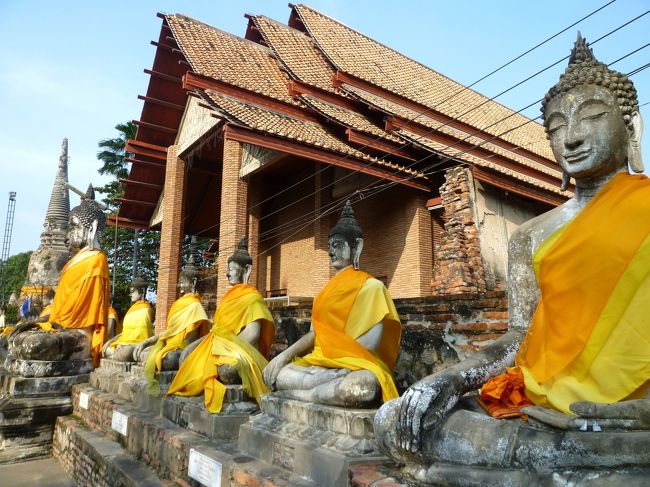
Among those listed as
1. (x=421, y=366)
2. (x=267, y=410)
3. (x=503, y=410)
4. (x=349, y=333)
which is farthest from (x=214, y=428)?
(x=503, y=410)

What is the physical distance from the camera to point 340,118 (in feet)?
34.8

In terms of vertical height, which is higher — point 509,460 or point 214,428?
point 509,460

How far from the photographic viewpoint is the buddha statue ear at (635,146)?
203 cm

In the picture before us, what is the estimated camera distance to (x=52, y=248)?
12672mm

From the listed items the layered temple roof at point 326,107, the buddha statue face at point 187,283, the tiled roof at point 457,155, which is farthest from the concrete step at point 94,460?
the tiled roof at point 457,155

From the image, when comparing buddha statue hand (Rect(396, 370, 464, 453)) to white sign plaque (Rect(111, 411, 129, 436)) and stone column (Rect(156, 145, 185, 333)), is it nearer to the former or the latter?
white sign plaque (Rect(111, 411, 129, 436))

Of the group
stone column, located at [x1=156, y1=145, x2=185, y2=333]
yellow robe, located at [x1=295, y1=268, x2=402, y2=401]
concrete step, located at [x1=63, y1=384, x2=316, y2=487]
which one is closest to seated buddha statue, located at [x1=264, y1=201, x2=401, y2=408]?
yellow robe, located at [x1=295, y1=268, x2=402, y2=401]

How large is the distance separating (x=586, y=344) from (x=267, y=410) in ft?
6.93

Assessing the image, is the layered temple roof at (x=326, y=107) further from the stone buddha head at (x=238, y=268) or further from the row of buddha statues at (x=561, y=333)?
the row of buddha statues at (x=561, y=333)

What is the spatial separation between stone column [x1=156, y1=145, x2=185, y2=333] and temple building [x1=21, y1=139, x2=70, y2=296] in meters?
2.40

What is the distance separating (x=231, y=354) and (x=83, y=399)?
3.43m

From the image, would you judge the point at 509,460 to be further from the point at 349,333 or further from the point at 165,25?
the point at 165,25

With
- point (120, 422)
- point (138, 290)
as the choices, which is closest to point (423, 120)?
point (138, 290)

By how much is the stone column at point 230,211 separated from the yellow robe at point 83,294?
3875 mm
